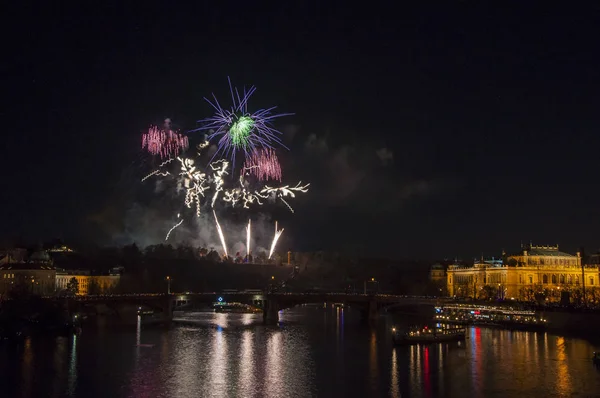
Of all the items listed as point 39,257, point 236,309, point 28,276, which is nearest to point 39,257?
point 39,257

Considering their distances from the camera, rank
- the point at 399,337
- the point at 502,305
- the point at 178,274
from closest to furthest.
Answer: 1. the point at 399,337
2. the point at 502,305
3. the point at 178,274

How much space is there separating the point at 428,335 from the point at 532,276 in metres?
65.7

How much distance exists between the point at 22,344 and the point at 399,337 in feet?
122

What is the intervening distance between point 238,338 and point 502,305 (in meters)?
46.9

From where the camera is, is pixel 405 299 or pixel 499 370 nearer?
pixel 499 370

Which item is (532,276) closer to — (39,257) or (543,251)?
(543,251)

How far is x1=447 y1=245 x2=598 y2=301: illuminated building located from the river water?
5040 centimetres

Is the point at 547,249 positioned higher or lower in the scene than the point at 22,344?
higher

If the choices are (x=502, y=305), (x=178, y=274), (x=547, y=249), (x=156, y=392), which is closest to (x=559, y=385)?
(x=156, y=392)

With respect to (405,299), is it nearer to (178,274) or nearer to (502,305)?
(502,305)

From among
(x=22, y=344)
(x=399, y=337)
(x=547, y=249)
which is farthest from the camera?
(x=547, y=249)

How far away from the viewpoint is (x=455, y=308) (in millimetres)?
108750

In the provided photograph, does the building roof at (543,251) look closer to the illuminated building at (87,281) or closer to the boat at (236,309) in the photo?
the boat at (236,309)

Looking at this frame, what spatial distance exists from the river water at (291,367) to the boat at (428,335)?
58.5 inches
